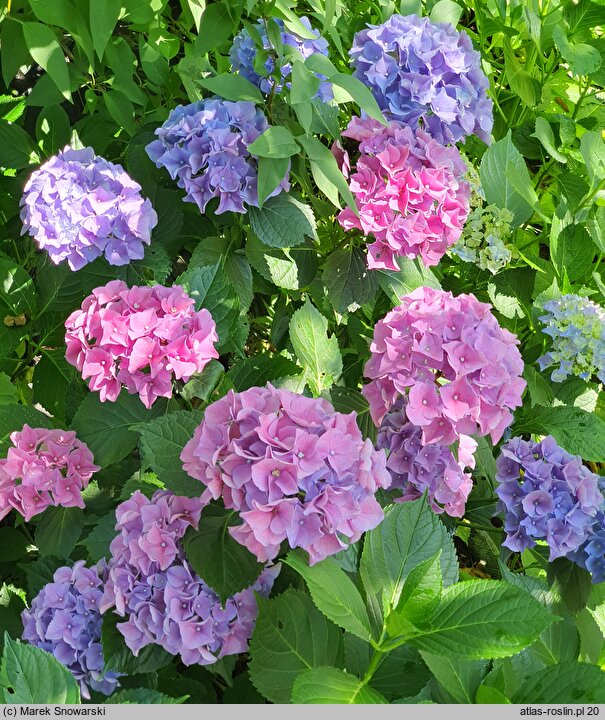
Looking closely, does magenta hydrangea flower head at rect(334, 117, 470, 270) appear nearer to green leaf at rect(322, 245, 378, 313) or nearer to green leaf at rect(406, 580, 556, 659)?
green leaf at rect(322, 245, 378, 313)

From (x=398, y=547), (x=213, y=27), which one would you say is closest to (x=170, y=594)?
(x=398, y=547)

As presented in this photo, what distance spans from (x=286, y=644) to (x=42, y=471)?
1.81 feet

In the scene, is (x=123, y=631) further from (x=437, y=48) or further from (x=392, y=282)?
(x=437, y=48)

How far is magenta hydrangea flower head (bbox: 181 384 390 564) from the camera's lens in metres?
0.91

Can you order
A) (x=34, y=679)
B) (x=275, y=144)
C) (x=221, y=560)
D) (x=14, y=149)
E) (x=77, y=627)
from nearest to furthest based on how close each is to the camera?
(x=34, y=679)
(x=221, y=560)
(x=77, y=627)
(x=275, y=144)
(x=14, y=149)

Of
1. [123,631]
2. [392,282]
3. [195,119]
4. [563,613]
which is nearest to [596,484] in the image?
[563,613]

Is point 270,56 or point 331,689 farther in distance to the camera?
point 270,56

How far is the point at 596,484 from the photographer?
1.28 m

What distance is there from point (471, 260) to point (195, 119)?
2.15ft

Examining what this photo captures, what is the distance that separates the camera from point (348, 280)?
59.4 inches

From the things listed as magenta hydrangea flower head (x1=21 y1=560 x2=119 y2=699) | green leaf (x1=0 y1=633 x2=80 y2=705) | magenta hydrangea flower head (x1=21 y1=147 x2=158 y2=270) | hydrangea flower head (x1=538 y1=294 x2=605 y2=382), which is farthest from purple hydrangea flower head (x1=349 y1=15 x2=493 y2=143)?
green leaf (x1=0 y1=633 x2=80 y2=705)

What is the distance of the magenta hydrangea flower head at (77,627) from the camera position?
1.13 meters

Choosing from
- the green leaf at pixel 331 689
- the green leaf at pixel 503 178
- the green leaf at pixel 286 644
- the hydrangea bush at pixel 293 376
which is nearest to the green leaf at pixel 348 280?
the hydrangea bush at pixel 293 376

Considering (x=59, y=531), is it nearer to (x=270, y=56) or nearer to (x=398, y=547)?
(x=398, y=547)
